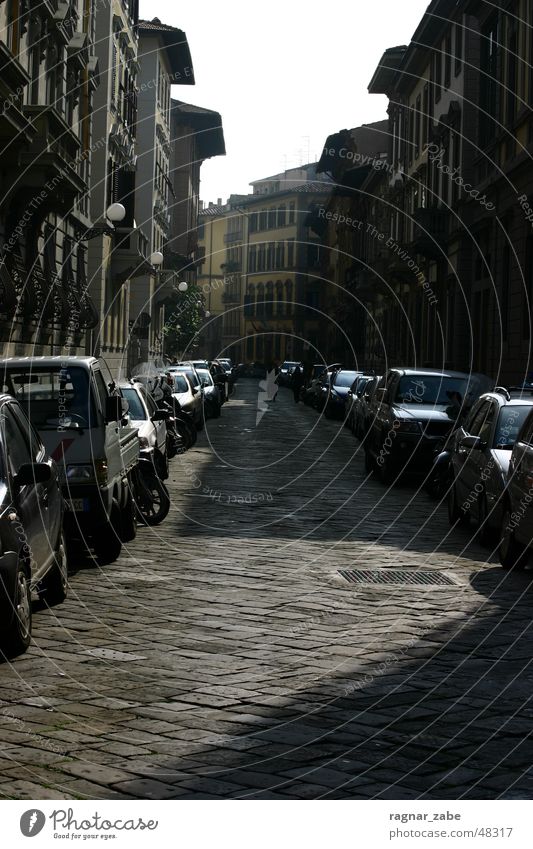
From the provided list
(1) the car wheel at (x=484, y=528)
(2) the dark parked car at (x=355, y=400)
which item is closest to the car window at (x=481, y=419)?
(1) the car wheel at (x=484, y=528)

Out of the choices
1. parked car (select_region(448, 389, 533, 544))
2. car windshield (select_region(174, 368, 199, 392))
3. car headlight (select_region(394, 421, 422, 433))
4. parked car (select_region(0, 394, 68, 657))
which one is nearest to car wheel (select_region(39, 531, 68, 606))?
parked car (select_region(0, 394, 68, 657))

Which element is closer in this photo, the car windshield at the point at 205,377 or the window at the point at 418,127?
the car windshield at the point at 205,377

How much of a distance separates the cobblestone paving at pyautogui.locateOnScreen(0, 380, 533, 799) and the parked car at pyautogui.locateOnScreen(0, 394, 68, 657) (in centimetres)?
22

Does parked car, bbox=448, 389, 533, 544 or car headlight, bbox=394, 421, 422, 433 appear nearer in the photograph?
parked car, bbox=448, 389, 533, 544

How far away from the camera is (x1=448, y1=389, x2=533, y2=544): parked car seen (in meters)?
13.7

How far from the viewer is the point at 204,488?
2005 centimetres

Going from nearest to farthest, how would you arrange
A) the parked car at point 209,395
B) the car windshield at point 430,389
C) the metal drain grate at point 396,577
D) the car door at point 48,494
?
the car door at point 48,494 → the metal drain grate at point 396,577 → the car windshield at point 430,389 → the parked car at point 209,395

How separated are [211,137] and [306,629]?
8333 centimetres

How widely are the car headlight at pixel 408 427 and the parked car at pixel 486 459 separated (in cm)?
494

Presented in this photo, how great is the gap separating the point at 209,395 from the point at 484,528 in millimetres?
28100

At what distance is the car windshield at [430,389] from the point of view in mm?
22391

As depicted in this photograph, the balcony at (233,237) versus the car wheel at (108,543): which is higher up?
the balcony at (233,237)

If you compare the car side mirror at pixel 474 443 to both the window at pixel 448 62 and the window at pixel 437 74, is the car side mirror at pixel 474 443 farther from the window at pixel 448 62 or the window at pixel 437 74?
the window at pixel 437 74

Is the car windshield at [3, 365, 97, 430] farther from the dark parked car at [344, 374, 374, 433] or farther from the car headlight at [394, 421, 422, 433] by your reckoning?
the dark parked car at [344, 374, 374, 433]
